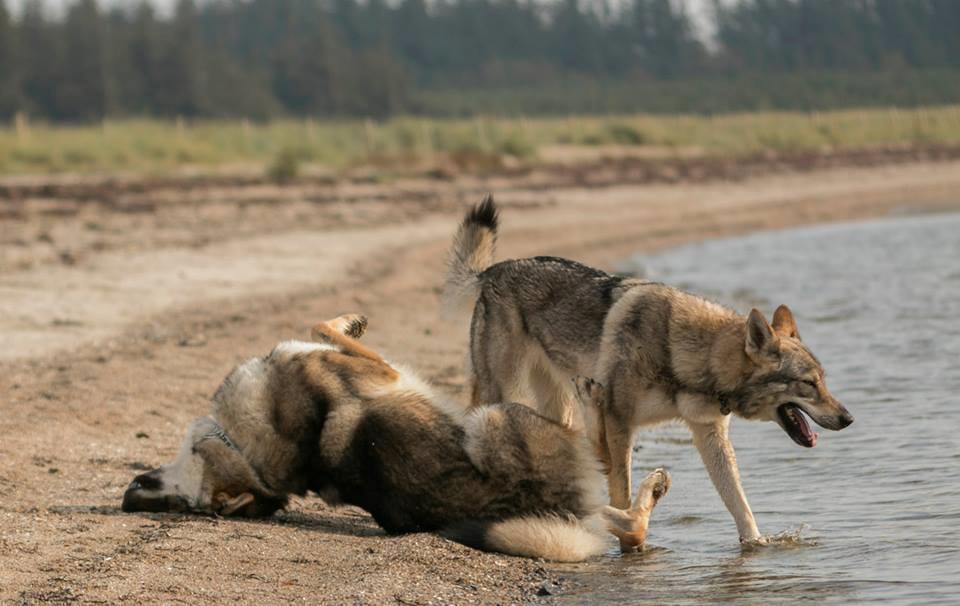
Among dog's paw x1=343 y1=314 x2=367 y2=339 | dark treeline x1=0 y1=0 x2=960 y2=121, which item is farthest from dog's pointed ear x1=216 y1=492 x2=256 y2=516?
dark treeline x1=0 y1=0 x2=960 y2=121

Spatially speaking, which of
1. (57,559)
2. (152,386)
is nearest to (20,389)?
(152,386)

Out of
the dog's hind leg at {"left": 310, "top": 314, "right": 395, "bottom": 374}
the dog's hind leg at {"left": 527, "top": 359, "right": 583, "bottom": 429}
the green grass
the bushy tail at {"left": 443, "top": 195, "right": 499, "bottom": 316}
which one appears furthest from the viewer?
the green grass

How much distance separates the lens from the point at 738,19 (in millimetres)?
100500

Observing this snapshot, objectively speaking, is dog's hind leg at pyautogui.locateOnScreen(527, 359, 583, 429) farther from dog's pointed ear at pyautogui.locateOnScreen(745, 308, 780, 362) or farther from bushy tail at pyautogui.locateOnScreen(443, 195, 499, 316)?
dog's pointed ear at pyautogui.locateOnScreen(745, 308, 780, 362)

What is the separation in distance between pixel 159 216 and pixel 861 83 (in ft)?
169

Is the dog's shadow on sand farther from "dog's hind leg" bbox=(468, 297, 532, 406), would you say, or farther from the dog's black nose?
the dog's black nose

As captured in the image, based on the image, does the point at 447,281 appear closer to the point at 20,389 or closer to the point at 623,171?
the point at 20,389

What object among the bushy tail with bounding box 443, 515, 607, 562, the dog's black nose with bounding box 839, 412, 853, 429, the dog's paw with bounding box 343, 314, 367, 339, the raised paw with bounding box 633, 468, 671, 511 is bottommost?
the bushy tail with bounding box 443, 515, 607, 562

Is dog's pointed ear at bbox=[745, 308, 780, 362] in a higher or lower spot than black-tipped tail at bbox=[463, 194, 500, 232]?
lower

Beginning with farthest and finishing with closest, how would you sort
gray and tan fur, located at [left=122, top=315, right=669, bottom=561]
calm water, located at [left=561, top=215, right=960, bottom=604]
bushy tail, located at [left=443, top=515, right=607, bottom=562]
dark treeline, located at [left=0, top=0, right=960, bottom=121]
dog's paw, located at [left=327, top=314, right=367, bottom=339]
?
dark treeline, located at [left=0, top=0, right=960, bottom=121]
dog's paw, located at [left=327, top=314, right=367, bottom=339]
gray and tan fur, located at [left=122, top=315, right=669, bottom=561]
bushy tail, located at [left=443, top=515, right=607, bottom=562]
calm water, located at [left=561, top=215, right=960, bottom=604]

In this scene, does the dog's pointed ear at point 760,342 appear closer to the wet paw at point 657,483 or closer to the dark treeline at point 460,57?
the wet paw at point 657,483

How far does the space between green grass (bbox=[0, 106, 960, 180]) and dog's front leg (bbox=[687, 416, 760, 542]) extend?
75.8ft

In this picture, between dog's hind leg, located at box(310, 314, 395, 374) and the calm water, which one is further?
dog's hind leg, located at box(310, 314, 395, 374)

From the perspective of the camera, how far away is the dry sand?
5.84 m
